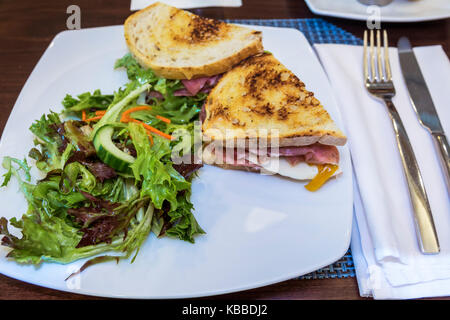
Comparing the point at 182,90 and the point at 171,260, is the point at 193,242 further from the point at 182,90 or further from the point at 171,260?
the point at 182,90

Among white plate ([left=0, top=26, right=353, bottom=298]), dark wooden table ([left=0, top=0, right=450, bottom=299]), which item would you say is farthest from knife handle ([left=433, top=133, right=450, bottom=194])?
dark wooden table ([left=0, top=0, right=450, bottom=299])

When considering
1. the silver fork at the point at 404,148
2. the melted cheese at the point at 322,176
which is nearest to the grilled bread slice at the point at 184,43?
the silver fork at the point at 404,148

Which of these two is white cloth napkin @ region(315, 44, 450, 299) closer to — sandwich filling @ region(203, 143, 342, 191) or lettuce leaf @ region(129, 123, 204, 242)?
sandwich filling @ region(203, 143, 342, 191)

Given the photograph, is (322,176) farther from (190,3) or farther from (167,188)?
(190,3)
